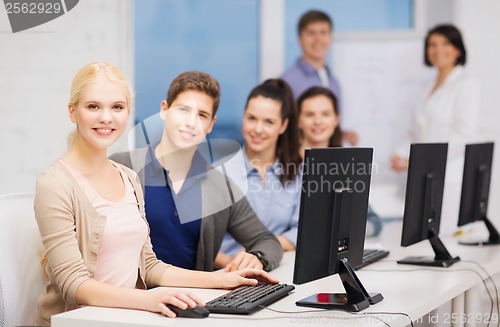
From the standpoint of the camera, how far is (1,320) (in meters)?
2.20

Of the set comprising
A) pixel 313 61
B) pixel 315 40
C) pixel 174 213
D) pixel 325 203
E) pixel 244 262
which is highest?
pixel 315 40

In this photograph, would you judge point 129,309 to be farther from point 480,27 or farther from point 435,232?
point 480,27

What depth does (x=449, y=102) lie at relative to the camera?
500 centimetres

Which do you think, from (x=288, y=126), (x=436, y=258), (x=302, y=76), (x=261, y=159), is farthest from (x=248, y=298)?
(x=302, y=76)

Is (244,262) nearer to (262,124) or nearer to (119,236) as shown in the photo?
(119,236)

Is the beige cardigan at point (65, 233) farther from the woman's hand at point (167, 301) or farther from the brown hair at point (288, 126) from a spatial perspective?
the brown hair at point (288, 126)

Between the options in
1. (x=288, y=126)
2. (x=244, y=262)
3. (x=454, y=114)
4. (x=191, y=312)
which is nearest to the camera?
(x=191, y=312)

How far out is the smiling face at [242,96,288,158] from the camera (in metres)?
3.27

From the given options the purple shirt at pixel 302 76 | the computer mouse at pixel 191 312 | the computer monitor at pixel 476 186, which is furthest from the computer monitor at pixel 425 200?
the purple shirt at pixel 302 76

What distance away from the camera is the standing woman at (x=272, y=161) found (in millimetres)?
3256

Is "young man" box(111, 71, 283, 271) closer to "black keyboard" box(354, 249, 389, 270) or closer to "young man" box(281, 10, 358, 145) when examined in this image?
"black keyboard" box(354, 249, 389, 270)

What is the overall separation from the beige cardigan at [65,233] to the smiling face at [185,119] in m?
0.62

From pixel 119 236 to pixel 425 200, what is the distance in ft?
3.86

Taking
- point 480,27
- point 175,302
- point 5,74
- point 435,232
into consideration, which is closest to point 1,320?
point 175,302
